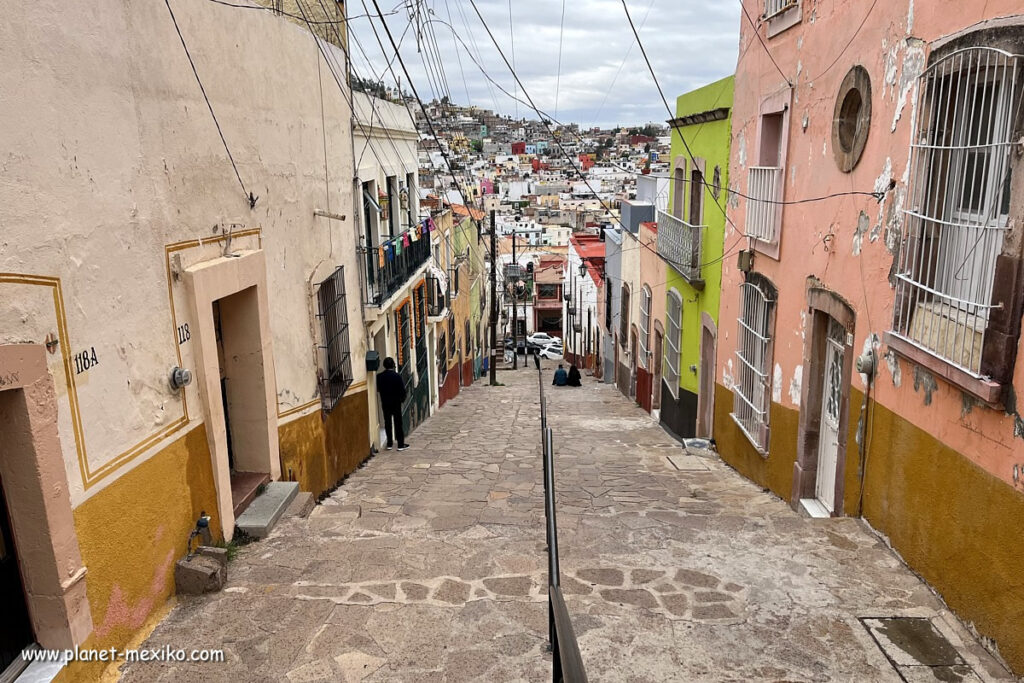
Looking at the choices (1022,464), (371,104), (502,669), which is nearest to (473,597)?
(502,669)

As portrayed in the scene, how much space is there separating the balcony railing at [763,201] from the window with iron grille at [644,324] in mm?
7057

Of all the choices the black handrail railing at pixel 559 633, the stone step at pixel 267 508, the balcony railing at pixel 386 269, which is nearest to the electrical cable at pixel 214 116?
the stone step at pixel 267 508

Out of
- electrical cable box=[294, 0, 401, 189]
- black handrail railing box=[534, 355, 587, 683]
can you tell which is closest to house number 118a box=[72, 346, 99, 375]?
black handrail railing box=[534, 355, 587, 683]

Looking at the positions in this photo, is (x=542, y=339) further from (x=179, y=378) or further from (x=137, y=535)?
(x=137, y=535)

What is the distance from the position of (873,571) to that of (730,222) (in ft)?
20.6

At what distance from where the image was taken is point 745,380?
9.78 m

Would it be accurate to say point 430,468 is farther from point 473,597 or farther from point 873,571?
point 873,571

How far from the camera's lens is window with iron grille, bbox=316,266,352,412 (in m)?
8.35

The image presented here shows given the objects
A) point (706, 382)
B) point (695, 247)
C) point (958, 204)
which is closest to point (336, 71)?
point (695, 247)

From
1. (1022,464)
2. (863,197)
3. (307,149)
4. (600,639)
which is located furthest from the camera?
(307,149)

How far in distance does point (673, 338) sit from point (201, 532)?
410 inches

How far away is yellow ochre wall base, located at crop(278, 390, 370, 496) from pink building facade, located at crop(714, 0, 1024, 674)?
16.6 feet

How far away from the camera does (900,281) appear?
18.0ft

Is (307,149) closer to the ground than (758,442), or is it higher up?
higher up
